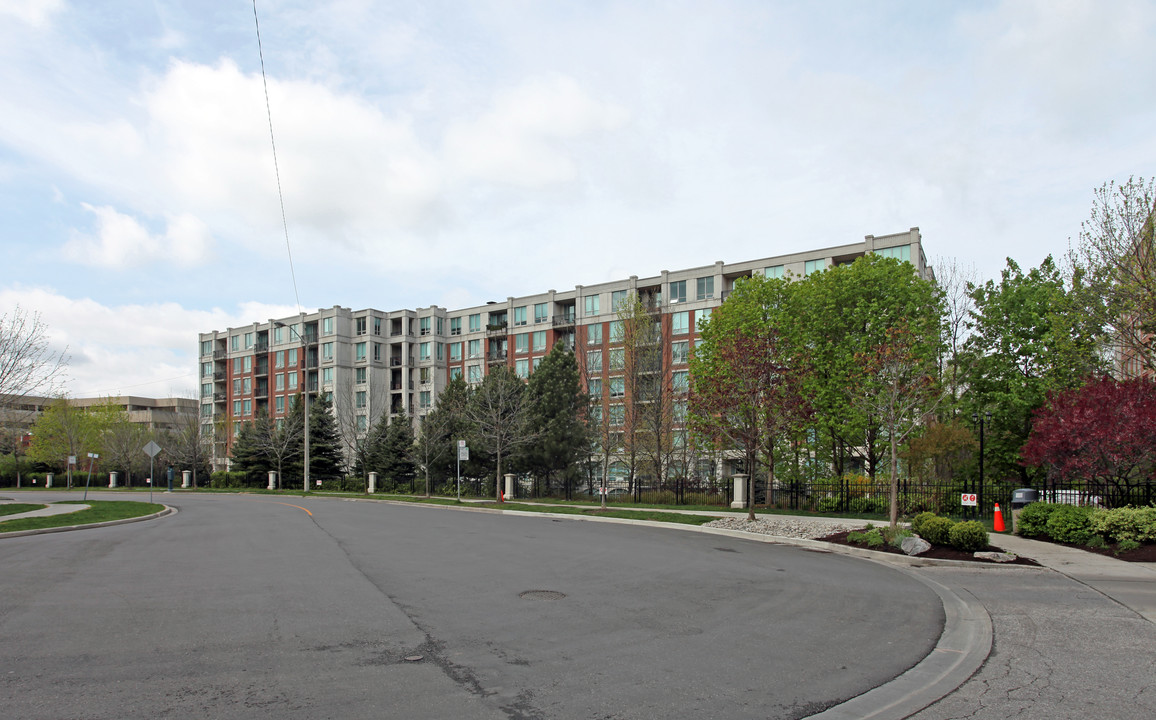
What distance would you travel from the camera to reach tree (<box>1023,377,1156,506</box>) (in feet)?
63.1

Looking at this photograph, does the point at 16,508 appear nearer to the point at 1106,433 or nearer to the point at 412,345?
the point at 1106,433

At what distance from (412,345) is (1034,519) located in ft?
232

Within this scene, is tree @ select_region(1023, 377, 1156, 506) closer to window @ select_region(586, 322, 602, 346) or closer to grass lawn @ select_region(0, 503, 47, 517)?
grass lawn @ select_region(0, 503, 47, 517)

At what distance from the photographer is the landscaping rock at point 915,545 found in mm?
15398

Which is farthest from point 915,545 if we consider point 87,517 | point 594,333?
point 594,333

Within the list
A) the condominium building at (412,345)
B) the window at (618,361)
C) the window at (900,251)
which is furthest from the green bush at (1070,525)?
the condominium building at (412,345)

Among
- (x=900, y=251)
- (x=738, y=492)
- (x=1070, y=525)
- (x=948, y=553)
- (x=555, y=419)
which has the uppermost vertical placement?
(x=900, y=251)

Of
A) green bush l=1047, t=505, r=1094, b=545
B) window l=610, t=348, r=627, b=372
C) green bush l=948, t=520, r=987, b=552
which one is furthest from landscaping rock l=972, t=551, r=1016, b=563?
window l=610, t=348, r=627, b=372

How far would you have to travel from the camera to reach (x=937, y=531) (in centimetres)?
1587

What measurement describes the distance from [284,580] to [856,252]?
167 ft

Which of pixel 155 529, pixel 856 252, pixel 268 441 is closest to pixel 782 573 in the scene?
pixel 155 529

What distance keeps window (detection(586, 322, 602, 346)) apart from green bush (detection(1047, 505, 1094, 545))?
167 ft

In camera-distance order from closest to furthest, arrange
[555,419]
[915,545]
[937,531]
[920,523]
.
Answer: [915,545]
[937,531]
[920,523]
[555,419]

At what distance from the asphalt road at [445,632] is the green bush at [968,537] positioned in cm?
227
